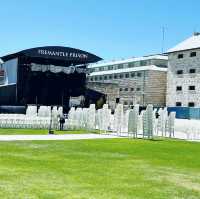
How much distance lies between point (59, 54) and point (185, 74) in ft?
79.3

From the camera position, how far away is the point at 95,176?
38.8ft

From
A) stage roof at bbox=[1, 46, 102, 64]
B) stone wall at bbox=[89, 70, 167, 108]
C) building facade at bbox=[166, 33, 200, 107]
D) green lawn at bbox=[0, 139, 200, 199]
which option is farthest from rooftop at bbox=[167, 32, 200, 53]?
green lawn at bbox=[0, 139, 200, 199]

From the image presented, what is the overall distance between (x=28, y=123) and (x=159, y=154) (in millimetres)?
19523

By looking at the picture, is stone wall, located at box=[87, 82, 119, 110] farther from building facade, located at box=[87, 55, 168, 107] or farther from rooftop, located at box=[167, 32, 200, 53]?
rooftop, located at box=[167, 32, 200, 53]

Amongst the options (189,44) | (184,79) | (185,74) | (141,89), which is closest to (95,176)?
(184,79)

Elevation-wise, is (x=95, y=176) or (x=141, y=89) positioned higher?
(x=141, y=89)

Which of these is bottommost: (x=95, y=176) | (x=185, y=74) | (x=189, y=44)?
(x=95, y=176)

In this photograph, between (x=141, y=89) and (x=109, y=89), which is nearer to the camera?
(x=141, y=89)

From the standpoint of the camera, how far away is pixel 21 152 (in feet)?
56.5

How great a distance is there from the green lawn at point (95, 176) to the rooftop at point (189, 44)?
6352 cm

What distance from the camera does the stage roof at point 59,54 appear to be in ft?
247

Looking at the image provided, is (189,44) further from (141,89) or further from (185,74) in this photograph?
(141,89)

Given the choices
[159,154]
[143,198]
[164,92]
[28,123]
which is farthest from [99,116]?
[164,92]

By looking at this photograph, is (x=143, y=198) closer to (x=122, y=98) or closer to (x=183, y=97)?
(x=183, y=97)
